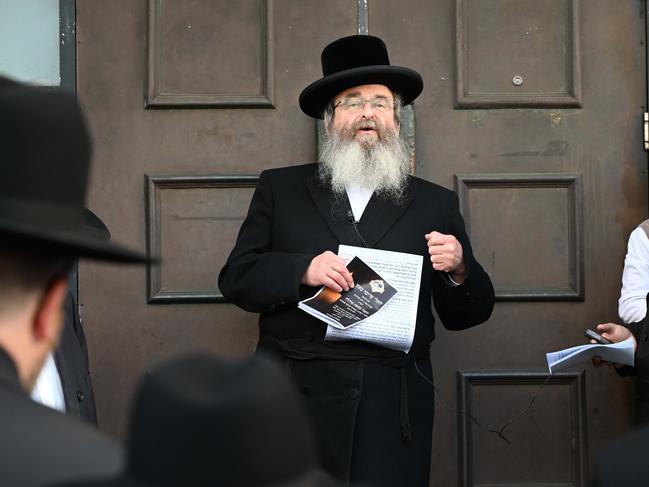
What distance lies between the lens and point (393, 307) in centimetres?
369

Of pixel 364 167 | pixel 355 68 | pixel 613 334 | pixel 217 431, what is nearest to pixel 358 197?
pixel 364 167

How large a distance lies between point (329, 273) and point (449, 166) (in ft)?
3.62

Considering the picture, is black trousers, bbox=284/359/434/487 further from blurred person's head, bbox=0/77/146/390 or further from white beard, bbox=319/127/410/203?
blurred person's head, bbox=0/77/146/390

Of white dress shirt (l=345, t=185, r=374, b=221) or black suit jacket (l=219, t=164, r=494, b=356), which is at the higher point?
white dress shirt (l=345, t=185, r=374, b=221)

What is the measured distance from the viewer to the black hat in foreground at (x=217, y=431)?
4.09 feet

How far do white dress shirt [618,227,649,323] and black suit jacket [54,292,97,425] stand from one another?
6.25 feet

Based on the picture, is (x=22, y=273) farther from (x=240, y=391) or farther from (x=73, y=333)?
(x=73, y=333)

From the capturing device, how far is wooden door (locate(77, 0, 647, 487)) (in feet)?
14.7

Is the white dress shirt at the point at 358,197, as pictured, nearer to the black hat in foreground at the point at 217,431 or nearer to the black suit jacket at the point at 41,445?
the black suit jacket at the point at 41,445

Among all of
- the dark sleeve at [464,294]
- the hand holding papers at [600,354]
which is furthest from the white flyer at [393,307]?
the hand holding papers at [600,354]

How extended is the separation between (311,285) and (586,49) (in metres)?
1.67

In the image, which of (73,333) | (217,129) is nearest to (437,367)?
(217,129)

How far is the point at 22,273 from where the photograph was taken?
1.56m

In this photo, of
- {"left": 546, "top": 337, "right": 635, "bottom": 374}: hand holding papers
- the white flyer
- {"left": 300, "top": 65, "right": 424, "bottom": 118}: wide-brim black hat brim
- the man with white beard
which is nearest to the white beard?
the man with white beard
